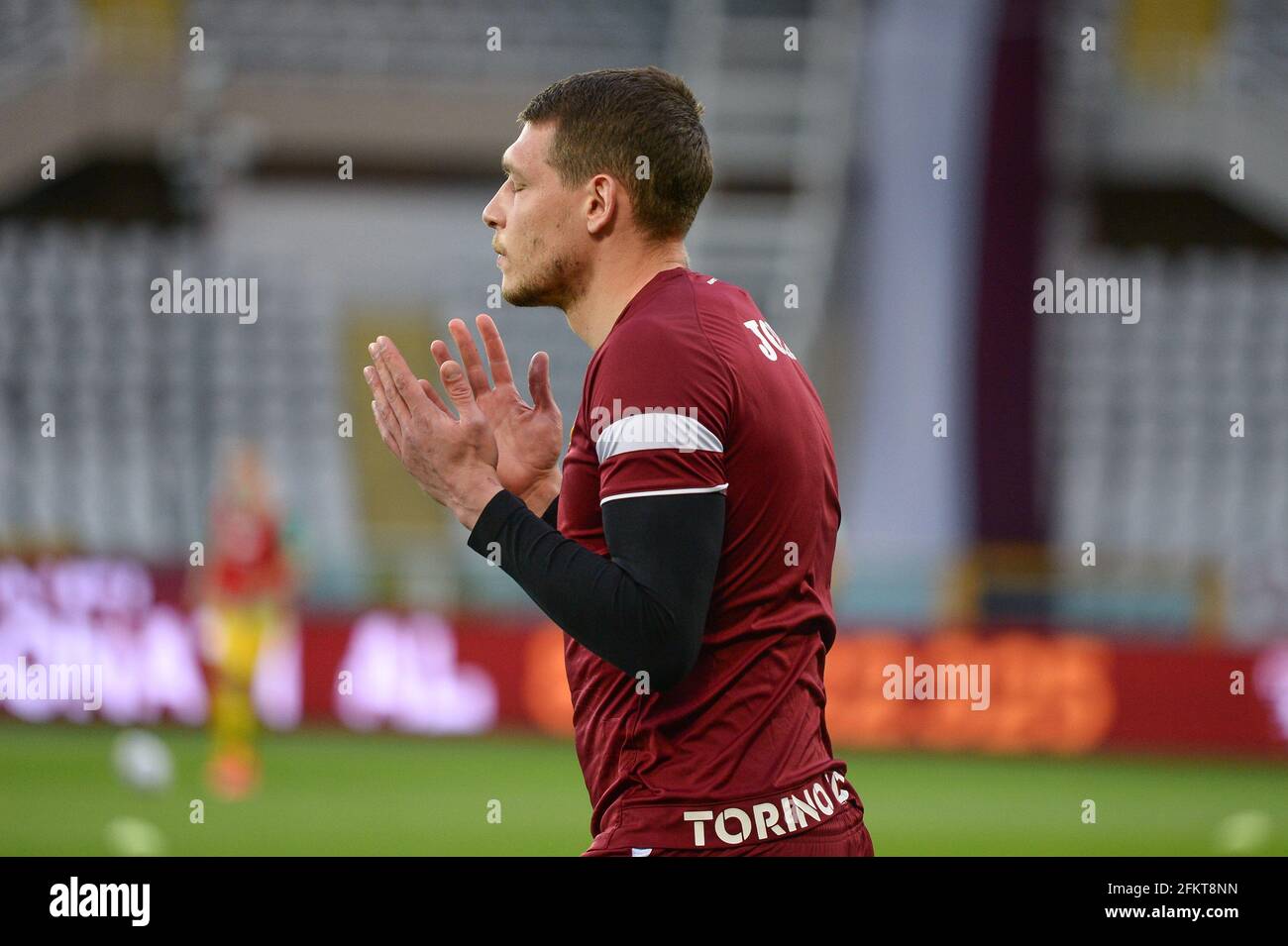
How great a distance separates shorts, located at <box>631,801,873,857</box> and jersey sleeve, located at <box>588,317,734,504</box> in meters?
0.45

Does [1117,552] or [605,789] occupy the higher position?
[1117,552]

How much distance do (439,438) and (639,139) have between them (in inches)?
18.6

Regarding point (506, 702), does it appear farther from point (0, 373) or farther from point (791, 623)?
point (791, 623)

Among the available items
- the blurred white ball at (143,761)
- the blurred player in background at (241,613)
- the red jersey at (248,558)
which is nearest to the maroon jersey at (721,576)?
the blurred player in background at (241,613)

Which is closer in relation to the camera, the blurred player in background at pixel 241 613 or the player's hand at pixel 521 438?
the player's hand at pixel 521 438

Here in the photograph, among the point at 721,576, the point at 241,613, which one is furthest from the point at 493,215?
the point at 241,613

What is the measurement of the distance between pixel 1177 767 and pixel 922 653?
1.54 metres

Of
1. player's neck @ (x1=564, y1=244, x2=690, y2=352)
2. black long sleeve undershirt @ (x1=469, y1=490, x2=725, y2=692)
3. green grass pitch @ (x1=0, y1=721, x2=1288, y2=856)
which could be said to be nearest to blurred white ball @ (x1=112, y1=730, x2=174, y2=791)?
green grass pitch @ (x1=0, y1=721, x2=1288, y2=856)

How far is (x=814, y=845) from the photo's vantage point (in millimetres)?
1948

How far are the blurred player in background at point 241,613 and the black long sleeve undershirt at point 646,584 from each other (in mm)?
5969

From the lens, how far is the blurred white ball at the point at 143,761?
25.0 feet

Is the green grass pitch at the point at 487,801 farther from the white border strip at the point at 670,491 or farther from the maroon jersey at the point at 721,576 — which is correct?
the white border strip at the point at 670,491

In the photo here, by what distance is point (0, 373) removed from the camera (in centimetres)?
1117

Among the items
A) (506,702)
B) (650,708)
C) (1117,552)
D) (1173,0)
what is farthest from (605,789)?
(1173,0)
